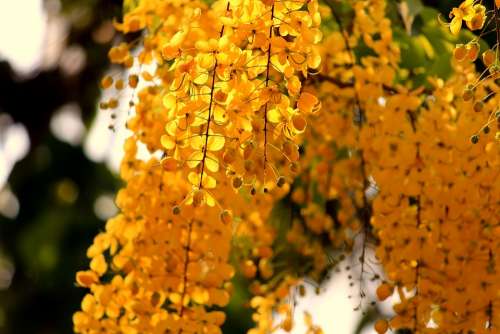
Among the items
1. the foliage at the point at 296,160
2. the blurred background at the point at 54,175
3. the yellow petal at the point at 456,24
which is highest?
the yellow petal at the point at 456,24

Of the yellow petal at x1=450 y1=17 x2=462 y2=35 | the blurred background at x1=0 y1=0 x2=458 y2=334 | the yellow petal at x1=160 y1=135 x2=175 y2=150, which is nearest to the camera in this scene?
the yellow petal at x1=450 y1=17 x2=462 y2=35

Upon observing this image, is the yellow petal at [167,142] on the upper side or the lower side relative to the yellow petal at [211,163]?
lower

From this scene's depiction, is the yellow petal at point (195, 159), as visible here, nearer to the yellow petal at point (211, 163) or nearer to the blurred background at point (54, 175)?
the yellow petal at point (211, 163)

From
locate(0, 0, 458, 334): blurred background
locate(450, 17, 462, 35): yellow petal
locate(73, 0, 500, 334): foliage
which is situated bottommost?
locate(0, 0, 458, 334): blurred background

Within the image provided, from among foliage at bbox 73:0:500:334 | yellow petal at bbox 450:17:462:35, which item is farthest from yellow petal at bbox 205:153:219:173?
yellow petal at bbox 450:17:462:35

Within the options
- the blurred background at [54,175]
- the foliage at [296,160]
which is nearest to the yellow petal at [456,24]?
the foliage at [296,160]

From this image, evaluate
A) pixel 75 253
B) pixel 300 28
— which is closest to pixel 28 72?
pixel 75 253

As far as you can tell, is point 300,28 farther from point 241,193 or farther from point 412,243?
point 241,193

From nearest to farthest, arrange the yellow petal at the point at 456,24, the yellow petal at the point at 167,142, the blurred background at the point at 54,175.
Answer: the yellow petal at the point at 456,24 < the yellow petal at the point at 167,142 < the blurred background at the point at 54,175

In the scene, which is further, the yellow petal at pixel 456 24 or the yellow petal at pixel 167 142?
the yellow petal at pixel 167 142

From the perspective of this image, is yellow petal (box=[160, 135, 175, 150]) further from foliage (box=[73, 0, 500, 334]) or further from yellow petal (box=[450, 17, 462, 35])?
yellow petal (box=[450, 17, 462, 35])

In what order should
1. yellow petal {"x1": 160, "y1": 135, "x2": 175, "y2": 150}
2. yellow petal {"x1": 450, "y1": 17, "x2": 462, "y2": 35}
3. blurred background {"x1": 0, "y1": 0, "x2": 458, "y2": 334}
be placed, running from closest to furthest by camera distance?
yellow petal {"x1": 450, "y1": 17, "x2": 462, "y2": 35} → yellow petal {"x1": 160, "y1": 135, "x2": 175, "y2": 150} → blurred background {"x1": 0, "y1": 0, "x2": 458, "y2": 334}

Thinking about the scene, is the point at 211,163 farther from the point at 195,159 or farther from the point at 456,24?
the point at 456,24

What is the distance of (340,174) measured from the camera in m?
2.03
